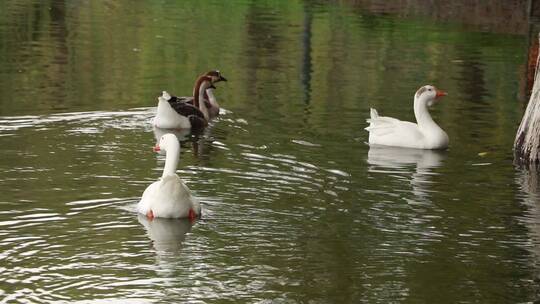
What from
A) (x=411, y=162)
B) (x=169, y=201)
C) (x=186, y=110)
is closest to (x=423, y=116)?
(x=411, y=162)

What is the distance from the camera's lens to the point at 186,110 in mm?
18547

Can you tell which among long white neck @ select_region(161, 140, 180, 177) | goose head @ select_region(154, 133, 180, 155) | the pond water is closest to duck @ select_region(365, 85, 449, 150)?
the pond water

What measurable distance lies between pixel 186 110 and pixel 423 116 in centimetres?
346

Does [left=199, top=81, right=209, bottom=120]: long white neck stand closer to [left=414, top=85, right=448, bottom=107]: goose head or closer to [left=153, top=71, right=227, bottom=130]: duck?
[left=153, top=71, right=227, bottom=130]: duck

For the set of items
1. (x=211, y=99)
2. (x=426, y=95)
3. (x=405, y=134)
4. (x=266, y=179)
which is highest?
(x=426, y=95)

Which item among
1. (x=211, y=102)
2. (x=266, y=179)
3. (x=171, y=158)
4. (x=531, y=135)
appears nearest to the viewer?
(x=171, y=158)

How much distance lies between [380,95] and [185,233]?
10058mm

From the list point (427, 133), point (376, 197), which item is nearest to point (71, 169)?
point (376, 197)

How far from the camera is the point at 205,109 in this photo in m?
19.2

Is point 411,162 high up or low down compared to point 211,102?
down

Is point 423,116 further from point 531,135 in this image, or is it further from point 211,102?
point 211,102

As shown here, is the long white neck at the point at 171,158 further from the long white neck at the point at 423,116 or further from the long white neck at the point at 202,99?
the long white neck at the point at 202,99

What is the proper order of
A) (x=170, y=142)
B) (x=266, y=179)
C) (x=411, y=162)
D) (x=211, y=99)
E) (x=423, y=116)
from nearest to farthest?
(x=170, y=142) < (x=266, y=179) < (x=411, y=162) < (x=423, y=116) < (x=211, y=99)

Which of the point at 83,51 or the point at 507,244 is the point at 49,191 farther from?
the point at 83,51
